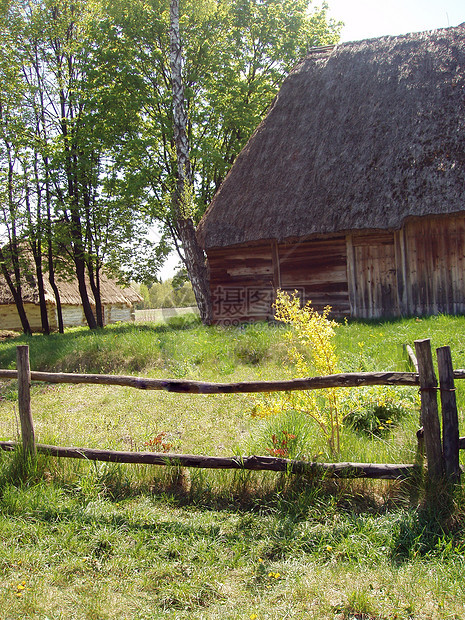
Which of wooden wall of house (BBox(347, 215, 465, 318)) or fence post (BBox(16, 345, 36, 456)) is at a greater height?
wooden wall of house (BBox(347, 215, 465, 318))

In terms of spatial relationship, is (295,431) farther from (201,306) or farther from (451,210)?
(201,306)

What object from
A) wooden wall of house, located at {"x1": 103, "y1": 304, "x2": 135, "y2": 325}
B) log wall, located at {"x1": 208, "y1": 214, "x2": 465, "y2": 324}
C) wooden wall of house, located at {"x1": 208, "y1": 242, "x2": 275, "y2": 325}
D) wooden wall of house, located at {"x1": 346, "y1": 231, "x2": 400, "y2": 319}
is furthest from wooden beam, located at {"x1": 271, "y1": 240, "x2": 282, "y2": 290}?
wooden wall of house, located at {"x1": 103, "y1": 304, "x2": 135, "y2": 325}

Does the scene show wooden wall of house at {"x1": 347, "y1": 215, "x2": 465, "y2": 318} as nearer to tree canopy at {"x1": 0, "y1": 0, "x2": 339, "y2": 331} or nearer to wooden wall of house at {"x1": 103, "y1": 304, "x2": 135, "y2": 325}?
tree canopy at {"x1": 0, "y1": 0, "x2": 339, "y2": 331}

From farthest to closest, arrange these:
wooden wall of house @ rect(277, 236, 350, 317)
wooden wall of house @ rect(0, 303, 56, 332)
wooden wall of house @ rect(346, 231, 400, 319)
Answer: wooden wall of house @ rect(0, 303, 56, 332), wooden wall of house @ rect(277, 236, 350, 317), wooden wall of house @ rect(346, 231, 400, 319)

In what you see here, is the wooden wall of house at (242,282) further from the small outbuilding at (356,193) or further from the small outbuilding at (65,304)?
the small outbuilding at (65,304)

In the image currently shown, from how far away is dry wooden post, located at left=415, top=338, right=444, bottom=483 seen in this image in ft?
10.3

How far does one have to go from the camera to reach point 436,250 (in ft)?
32.7

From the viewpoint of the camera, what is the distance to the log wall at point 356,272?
390 inches

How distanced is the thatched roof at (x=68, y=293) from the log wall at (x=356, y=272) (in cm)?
748

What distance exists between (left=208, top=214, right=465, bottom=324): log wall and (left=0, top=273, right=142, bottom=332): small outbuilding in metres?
7.48

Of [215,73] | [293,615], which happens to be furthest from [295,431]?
[215,73]

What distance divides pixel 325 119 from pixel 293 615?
11.5 meters

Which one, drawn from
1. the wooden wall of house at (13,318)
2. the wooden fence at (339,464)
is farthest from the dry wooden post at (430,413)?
the wooden wall of house at (13,318)

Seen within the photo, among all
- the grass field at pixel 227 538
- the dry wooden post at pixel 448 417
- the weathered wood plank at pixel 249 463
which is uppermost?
the dry wooden post at pixel 448 417
